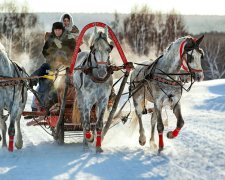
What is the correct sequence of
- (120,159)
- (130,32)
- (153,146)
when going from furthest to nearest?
(130,32), (153,146), (120,159)

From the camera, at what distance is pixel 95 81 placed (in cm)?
802

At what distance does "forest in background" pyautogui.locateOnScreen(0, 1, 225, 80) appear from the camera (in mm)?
42844

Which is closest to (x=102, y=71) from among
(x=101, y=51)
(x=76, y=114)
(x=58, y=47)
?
(x=101, y=51)

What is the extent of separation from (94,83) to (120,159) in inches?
51.5

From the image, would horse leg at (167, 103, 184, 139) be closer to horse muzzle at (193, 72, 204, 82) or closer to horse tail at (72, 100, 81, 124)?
horse muzzle at (193, 72, 204, 82)

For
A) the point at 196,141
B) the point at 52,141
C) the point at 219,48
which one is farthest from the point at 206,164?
the point at 219,48

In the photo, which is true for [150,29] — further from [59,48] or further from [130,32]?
[59,48]

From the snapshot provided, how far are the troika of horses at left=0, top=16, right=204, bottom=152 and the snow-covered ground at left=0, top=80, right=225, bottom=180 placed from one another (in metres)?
0.33

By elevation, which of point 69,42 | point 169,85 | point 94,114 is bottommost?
point 94,114

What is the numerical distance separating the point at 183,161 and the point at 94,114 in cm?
228

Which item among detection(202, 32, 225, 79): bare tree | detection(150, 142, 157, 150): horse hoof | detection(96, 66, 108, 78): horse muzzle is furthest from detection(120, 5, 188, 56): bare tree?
detection(96, 66, 108, 78): horse muzzle

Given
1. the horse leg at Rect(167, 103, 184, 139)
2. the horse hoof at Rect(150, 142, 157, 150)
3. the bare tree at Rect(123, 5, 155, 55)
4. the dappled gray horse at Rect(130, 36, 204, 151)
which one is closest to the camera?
the dappled gray horse at Rect(130, 36, 204, 151)

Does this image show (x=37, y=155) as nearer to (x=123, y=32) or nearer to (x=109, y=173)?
(x=109, y=173)

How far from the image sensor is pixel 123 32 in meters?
46.8
